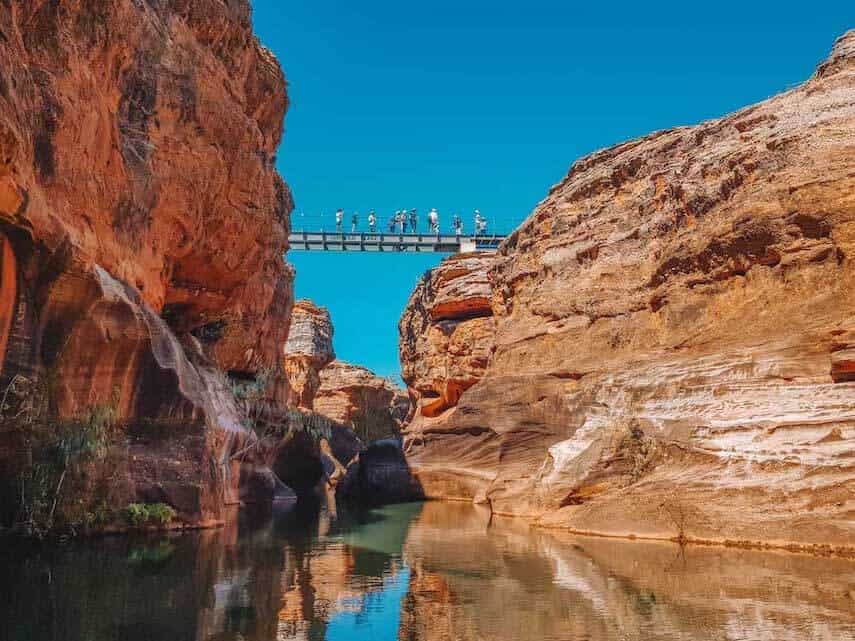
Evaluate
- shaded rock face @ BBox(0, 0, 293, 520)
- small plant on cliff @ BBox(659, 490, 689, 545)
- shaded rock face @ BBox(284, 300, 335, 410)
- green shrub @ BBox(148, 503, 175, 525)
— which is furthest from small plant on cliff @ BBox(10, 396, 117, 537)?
shaded rock face @ BBox(284, 300, 335, 410)

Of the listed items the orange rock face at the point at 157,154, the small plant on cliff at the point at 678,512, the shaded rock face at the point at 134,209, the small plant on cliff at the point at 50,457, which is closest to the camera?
the shaded rock face at the point at 134,209

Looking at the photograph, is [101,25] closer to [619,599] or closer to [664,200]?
[619,599]

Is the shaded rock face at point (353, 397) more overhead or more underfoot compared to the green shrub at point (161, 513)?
more overhead

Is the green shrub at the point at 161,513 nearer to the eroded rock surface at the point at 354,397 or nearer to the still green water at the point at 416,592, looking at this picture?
the still green water at the point at 416,592

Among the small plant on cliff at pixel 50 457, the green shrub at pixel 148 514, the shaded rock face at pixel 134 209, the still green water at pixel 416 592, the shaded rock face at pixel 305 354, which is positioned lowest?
the still green water at pixel 416 592

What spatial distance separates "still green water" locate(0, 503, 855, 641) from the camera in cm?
814

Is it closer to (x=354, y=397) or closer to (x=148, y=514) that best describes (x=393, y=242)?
(x=354, y=397)

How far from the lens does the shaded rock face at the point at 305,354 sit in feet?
192

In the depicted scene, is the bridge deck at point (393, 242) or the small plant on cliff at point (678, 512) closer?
the small plant on cliff at point (678, 512)

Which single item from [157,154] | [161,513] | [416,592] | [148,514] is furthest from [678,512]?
[157,154]

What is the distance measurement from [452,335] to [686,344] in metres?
26.5

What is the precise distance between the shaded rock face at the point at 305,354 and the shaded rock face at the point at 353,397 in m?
3.62

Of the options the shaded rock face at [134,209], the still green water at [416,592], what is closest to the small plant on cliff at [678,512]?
the still green water at [416,592]

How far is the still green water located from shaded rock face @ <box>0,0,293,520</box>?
300cm
